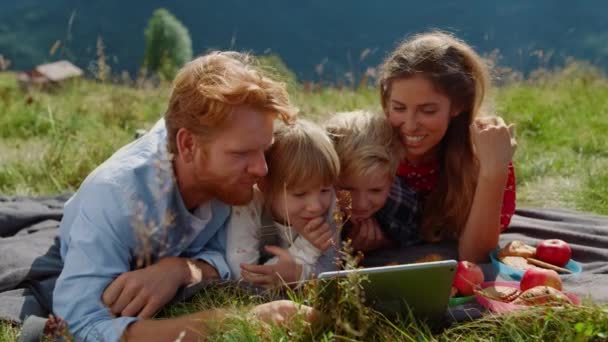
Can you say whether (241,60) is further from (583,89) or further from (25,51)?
(25,51)

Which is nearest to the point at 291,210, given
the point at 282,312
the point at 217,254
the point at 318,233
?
the point at 318,233

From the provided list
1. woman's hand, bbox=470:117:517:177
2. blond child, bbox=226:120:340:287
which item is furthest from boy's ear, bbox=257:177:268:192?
woman's hand, bbox=470:117:517:177

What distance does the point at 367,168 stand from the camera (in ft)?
12.2

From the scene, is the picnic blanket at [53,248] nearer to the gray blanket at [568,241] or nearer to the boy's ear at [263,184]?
the gray blanket at [568,241]

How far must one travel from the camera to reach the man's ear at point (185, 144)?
3.20m

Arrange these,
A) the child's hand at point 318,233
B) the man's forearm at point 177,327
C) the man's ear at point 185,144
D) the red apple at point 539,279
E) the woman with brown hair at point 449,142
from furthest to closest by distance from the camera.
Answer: the woman with brown hair at point 449,142 → the child's hand at point 318,233 → the red apple at point 539,279 → the man's ear at point 185,144 → the man's forearm at point 177,327

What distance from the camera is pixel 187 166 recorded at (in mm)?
3289

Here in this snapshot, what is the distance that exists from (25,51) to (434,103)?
56.2m

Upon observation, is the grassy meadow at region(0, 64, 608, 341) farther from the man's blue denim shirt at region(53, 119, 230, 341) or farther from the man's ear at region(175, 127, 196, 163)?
the man's ear at region(175, 127, 196, 163)

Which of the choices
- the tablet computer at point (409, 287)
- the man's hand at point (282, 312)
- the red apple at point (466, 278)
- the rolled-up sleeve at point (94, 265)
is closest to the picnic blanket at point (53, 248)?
the red apple at point (466, 278)

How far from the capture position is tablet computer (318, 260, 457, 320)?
2670 millimetres

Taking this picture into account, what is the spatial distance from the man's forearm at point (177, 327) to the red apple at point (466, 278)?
1072 mm

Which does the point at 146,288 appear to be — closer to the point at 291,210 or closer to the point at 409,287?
the point at 291,210

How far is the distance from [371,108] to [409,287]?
2.19 m
